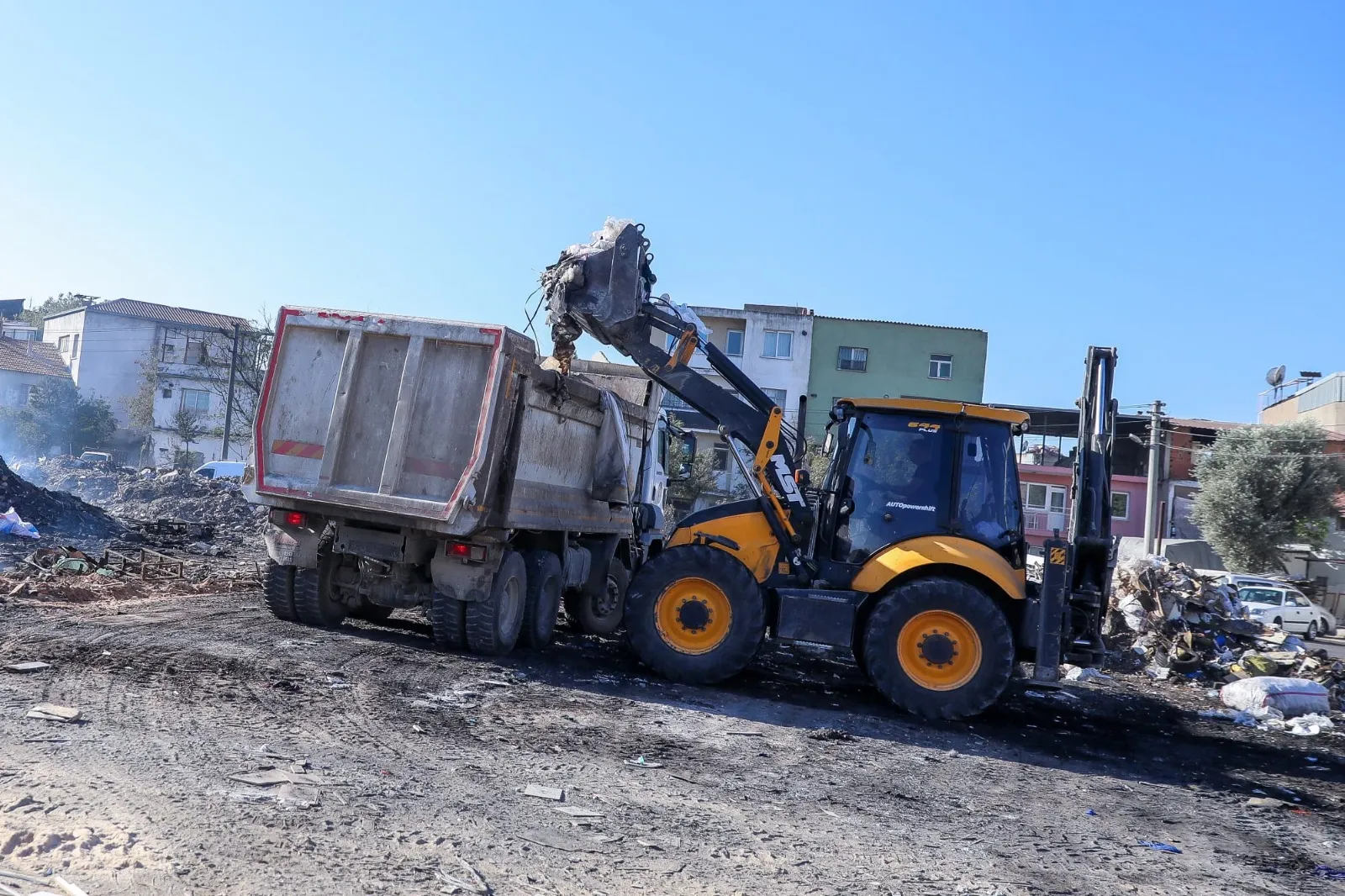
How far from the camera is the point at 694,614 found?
8.66m

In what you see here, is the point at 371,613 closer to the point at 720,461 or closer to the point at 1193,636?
the point at 1193,636

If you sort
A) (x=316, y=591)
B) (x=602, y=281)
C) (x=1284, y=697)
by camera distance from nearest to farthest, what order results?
1. (x=602, y=281)
2. (x=316, y=591)
3. (x=1284, y=697)

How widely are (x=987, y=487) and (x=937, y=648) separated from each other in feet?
4.41

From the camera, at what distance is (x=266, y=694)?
6555 millimetres

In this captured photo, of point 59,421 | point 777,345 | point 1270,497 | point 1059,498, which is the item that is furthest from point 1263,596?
point 59,421

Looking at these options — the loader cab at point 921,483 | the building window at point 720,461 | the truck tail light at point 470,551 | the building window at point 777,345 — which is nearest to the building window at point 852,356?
the building window at point 777,345

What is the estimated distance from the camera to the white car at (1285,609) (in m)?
23.2

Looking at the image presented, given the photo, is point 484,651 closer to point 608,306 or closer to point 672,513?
point 608,306

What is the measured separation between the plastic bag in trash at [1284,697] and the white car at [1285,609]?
13575mm

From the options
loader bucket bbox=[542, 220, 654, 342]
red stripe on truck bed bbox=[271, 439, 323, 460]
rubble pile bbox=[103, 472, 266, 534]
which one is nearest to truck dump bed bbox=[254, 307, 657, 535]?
red stripe on truck bed bbox=[271, 439, 323, 460]

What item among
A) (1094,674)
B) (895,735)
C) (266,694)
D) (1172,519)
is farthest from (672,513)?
(1172,519)

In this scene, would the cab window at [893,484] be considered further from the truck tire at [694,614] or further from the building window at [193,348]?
the building window at [193,348]

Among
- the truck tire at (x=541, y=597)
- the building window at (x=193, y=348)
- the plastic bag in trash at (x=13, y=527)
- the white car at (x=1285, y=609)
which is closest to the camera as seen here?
the truck tire at (x=541, y=597)

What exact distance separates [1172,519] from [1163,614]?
94.7ft
